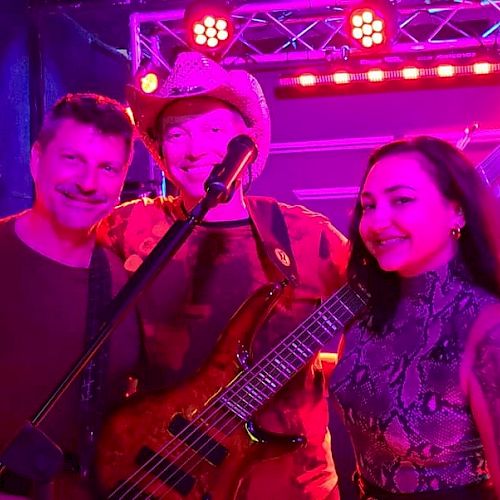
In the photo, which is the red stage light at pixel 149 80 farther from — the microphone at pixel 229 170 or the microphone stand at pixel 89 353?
the microphone stand at pixel 89 353

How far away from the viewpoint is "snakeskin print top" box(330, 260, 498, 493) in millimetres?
1957

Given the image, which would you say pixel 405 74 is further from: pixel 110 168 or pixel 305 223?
pixel 110 168

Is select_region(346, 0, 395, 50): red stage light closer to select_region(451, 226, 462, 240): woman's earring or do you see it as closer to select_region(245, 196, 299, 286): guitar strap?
select_region(245, 196, 299, 286): guitar strap

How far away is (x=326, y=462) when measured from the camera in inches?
104

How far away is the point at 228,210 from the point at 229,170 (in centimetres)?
100

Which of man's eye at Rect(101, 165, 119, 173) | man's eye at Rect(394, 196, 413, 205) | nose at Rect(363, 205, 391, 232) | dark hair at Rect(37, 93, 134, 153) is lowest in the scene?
nose at Rect(363, 205, 391, 232)

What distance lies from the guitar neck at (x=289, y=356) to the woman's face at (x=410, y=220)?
0.79 feet

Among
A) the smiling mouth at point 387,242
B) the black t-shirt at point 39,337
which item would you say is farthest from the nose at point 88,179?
the smiling mouth at point 387,242

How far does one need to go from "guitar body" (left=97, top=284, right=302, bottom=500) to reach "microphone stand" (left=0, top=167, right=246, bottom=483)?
2.31 ft

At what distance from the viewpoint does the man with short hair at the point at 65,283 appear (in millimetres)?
2320

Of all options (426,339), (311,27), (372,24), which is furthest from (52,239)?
(311,27)

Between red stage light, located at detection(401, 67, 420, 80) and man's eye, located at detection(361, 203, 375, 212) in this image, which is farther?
red stage light, located at detection(401, 67, 420, 80)

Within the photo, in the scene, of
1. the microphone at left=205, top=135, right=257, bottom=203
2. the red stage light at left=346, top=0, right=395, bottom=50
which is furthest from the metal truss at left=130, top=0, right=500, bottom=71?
the microphone at left=205, top=135, right=257, bottom=203

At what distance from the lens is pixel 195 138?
2705mm
